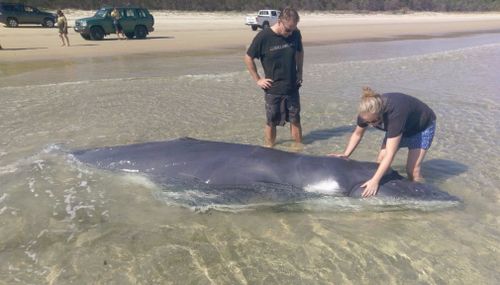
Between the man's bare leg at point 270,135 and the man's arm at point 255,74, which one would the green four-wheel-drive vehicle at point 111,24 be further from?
the man's arm at point 255,74

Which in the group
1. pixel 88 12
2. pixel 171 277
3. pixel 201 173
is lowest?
pixel 171 277

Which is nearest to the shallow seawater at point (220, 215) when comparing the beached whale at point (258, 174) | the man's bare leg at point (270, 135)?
the beached whale at point (258, 174)

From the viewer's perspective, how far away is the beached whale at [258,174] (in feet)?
18.3

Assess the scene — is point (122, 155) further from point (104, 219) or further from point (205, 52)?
point (205, 52)

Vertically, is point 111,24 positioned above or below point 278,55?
above

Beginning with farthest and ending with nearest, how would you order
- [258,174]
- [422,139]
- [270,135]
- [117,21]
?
[117,21] → [270,135] → [422,139] → [258,174]

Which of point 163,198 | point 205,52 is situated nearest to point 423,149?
point 163,198

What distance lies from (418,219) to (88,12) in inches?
1558

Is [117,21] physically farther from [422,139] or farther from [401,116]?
[401,116]

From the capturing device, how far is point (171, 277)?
4.32 metres

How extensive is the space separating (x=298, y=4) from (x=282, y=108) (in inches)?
2126

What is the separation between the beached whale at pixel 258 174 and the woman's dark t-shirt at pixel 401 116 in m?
0.61

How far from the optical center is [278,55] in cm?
700

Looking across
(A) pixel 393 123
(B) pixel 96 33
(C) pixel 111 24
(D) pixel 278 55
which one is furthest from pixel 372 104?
(C) pixel 111 24
